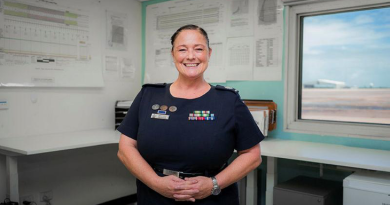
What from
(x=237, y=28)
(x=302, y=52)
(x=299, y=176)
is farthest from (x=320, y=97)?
(x=237, y=28)

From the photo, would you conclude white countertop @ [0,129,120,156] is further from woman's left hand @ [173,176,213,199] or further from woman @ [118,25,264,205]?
woman's left hand @ [173,176,213,199]

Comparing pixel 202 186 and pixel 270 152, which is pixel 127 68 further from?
pixel 202 186

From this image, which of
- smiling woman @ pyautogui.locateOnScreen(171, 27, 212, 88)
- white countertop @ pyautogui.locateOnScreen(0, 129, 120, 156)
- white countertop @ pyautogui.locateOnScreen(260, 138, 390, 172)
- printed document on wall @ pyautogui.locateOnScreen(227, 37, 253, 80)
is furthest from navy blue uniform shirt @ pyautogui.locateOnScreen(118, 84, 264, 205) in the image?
printed document on wall @ pyautogui.locateOnScreen(227, 37, 253, 80)

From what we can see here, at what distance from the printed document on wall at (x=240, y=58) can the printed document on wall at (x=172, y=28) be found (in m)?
0.10

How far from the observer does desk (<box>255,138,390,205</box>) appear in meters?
2.04

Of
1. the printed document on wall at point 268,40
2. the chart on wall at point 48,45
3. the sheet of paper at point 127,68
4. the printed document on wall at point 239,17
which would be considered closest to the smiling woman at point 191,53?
the printed document on wall at point 268,40

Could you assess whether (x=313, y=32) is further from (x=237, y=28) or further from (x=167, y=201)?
(x=167, y=201)

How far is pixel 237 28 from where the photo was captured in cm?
317

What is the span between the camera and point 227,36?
3.23 metres

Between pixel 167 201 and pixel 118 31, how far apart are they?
2424mm

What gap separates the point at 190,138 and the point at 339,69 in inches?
73.1

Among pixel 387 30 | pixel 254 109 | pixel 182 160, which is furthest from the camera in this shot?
pixel 254 109

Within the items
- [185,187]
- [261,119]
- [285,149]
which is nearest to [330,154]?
[285,149]

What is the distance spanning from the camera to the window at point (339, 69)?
262 centimetres
